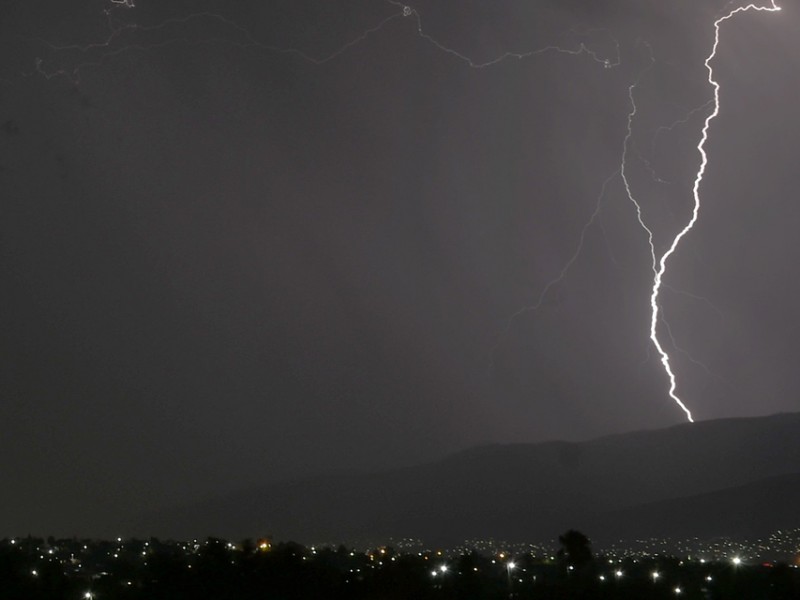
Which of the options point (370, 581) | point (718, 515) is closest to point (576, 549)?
point (370, 581)

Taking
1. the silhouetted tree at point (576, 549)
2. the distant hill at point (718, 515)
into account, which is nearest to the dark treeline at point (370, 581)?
the silhouetted tree at point (576, 549)

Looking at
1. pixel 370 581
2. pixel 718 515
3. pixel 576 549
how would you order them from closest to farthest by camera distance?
pixel 370 581 < pixel 576 549 < pixel 718 515

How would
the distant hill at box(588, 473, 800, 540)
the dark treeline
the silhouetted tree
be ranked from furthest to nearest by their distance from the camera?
the distant hill at box(588, 473, 800, 540), the silhouetted tree, the dark treeline

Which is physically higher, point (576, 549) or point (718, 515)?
point (718, 515)

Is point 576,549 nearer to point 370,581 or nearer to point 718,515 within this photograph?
point 370,581

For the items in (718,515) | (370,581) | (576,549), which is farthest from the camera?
(718,515)

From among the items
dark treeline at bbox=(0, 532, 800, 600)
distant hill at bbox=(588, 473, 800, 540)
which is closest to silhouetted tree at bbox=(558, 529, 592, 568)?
dark treeline at bbox=(0, 532, 800, 600)

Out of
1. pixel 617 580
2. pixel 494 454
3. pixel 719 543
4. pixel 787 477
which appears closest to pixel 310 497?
pixel 494 454

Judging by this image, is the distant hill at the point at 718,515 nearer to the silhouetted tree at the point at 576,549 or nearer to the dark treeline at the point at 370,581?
→ the dark treeline at the point at 370,581

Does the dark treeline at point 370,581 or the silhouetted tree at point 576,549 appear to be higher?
the silhouetted tree at point 576,549

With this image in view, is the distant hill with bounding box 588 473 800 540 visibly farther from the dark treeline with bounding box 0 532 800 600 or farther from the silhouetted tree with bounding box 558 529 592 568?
the silhouetted tree with bounding box 558 529 592 568

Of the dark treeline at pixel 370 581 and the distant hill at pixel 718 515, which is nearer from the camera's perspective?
the dark treeline at pixel 370 581
